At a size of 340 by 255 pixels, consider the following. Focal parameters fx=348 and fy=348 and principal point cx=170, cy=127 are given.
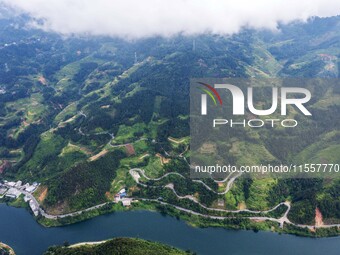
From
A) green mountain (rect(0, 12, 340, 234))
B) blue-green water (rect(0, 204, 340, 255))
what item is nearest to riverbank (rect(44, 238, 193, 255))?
blue-green water (rect(0, 204, 340, 255))

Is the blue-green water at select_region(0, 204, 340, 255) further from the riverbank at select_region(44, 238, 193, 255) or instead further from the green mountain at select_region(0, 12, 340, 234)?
the green mountain at select_region(0, 12, 340, 234)

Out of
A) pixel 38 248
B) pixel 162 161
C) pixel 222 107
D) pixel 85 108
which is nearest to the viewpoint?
pixel 38 248

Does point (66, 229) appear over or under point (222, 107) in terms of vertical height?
under

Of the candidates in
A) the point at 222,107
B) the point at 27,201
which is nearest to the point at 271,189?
the point at 222,107

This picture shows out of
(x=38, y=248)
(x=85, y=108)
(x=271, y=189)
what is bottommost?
(x=38, y=248)

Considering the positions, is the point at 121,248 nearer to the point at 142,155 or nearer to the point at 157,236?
the point at 157,236

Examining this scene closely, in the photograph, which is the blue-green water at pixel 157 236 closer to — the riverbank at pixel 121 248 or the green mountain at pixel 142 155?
the riverbank at pixel 121 248

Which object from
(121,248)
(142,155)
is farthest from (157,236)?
(142,155)

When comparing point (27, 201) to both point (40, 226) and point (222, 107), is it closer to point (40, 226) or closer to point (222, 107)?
point (40, 226)

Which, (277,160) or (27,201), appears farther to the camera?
(277,160)
